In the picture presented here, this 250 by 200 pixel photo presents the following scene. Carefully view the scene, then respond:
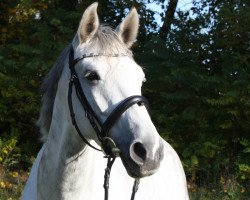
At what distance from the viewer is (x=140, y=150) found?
90.0 inches

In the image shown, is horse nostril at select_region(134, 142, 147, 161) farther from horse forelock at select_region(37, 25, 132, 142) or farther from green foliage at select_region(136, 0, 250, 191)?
green foliage at select_region(136, 0, 250, 191)

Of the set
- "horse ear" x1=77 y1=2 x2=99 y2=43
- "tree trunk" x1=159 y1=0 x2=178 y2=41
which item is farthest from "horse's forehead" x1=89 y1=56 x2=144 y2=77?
"tree trunk" x1=159 y1=0 x2=178 y2=41

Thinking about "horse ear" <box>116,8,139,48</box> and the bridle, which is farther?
"horse ear" <box>116,8,139,48</box>

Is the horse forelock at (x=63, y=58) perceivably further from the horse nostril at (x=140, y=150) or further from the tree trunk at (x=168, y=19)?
the tree trunk at (x=168, y=19)

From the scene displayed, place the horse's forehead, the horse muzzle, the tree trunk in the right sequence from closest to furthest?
the horse muzzle → the horse's forehead → the tree trunk

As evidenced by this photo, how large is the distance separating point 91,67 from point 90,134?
37 centimetres

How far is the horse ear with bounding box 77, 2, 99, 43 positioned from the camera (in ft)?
8.53

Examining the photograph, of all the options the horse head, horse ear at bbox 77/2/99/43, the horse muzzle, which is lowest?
the horse muzzle

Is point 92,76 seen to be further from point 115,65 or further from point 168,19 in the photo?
point 168,19

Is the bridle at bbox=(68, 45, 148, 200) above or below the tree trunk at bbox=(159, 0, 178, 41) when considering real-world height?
above

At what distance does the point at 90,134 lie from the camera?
8.58 ft

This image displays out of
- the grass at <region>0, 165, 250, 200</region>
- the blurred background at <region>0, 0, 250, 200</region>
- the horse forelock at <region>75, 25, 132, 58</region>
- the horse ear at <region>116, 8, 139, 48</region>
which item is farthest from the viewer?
the blurred background at <region>0, 0, 250, 200</region>

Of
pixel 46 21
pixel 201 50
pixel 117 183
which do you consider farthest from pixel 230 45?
pixel 117 183

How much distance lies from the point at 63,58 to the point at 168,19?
23.9ft
